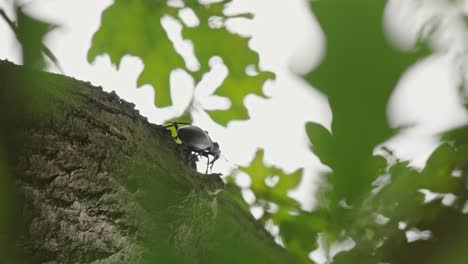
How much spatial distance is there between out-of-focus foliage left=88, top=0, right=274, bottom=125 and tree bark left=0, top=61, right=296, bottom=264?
1000 mm

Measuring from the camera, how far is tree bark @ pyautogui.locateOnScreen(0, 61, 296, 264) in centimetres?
75

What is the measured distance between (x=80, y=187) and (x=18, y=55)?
1.25 feet

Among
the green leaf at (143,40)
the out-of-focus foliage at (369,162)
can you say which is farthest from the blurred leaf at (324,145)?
the green leaf at (143,40)

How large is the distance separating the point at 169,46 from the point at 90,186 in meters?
1.23

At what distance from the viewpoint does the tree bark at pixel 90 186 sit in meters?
0.75

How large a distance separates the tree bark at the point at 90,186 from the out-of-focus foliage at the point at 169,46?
3.28ft

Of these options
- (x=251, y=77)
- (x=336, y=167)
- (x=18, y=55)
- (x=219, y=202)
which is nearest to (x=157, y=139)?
(x=219, y=202)

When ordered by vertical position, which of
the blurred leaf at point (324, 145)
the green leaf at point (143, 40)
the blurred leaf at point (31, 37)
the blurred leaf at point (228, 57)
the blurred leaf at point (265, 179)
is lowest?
the blurred leaf at point (324, 145)

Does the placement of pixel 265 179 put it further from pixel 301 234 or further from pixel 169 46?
pixel 301 234

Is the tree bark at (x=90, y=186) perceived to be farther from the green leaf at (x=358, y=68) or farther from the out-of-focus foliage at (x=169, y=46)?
the out-of-focus foliage at (x=169, y=46)

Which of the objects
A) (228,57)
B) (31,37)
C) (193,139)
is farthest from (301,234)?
(228,57)

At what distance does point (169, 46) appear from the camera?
204 centimetres

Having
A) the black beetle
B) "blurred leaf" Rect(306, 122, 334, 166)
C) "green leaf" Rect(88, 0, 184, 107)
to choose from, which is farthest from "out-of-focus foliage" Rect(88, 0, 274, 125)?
"blurred leaf" Rect(306, 122, 334, 166)

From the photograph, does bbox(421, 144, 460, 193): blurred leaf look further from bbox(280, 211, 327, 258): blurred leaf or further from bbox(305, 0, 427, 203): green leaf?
bbox(280, 211, 327, 258): blurred leaf
